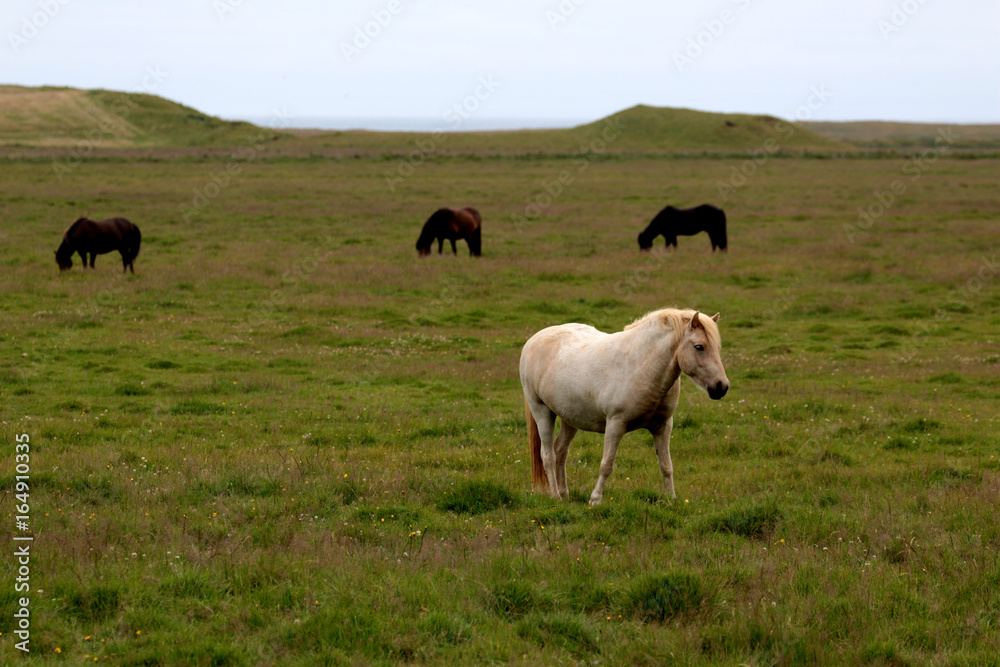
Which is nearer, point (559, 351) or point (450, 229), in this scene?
point (559, 351)

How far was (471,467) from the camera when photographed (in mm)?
9672

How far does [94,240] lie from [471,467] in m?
18.7

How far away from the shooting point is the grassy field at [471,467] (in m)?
5.39

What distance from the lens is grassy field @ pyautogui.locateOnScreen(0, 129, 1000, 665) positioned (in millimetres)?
5395

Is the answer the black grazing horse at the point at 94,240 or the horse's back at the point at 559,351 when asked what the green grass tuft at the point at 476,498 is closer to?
the horse's back at the point at 559,351

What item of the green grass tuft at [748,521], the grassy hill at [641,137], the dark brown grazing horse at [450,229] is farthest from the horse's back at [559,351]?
the grassy hill at [641,137]

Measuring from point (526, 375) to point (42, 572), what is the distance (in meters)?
4.84

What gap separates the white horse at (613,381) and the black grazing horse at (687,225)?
21974 mm

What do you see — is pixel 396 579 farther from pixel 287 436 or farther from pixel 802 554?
pixel 287 436

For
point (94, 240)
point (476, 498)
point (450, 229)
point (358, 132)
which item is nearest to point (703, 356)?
point (476, 498)

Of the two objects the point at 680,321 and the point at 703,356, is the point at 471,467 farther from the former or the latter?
the point at 703,356

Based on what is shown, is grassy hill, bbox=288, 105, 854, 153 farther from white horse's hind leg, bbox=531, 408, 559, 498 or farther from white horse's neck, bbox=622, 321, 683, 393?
white horse's neck, bbox=622, 321, 683, 393

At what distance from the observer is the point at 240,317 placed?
1920 centimetres

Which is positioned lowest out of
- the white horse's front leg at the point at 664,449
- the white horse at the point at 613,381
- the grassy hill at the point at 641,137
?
the white horse's front leg at the point at 664,449
